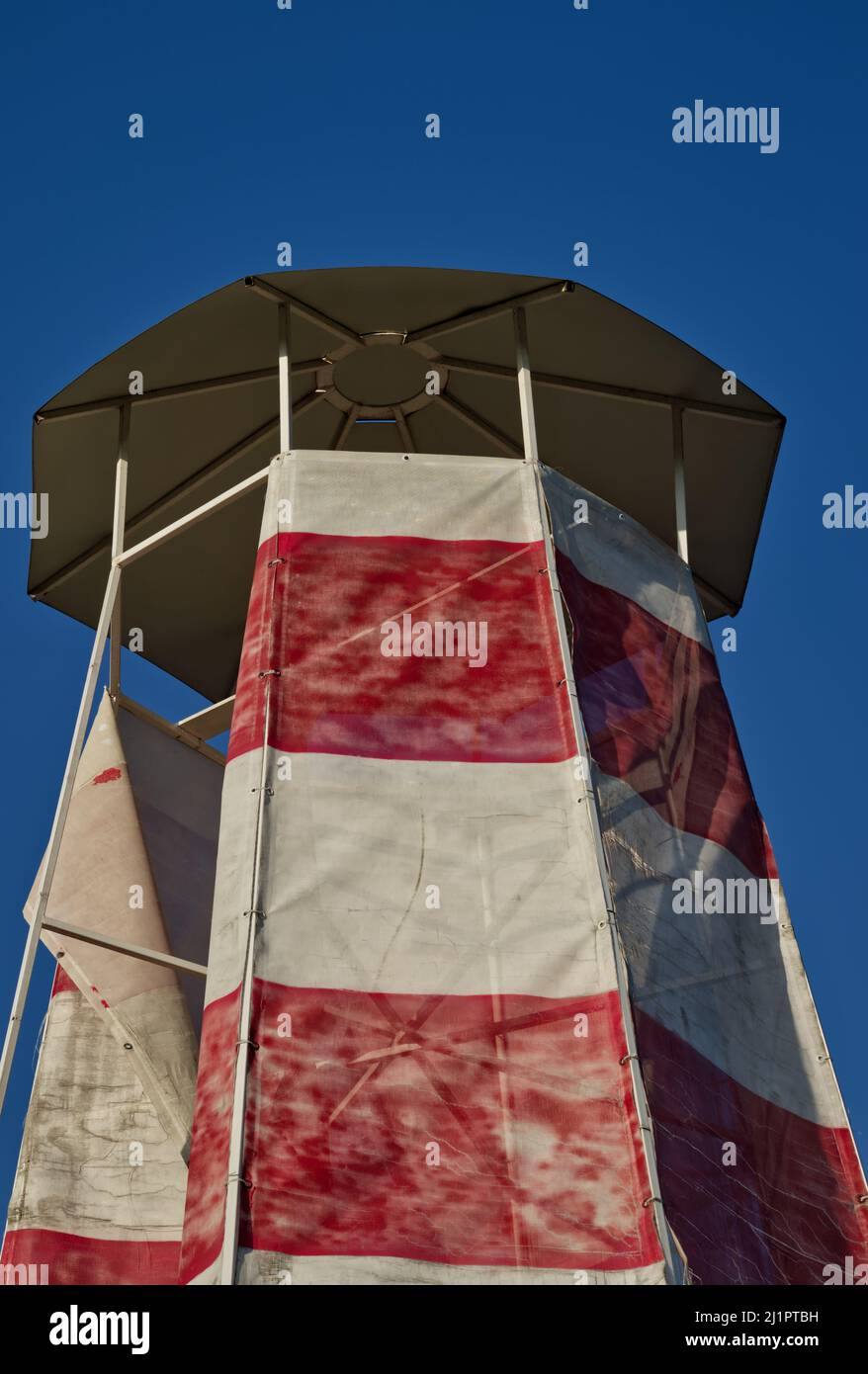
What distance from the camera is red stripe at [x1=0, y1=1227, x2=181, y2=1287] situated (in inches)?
923

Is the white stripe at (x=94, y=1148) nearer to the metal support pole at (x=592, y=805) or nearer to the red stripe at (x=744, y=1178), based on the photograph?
the metal support pole at (x=592, y=805)

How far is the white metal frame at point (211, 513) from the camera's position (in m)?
18.2

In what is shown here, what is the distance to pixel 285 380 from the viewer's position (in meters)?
22.9

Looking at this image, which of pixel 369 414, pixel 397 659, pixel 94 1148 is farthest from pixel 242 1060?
pixel 369 414

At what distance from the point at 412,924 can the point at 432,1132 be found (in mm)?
2088

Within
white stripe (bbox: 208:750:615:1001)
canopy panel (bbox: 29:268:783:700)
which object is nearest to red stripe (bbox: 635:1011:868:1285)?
white stripe (bbox: 208:750:615:1001)

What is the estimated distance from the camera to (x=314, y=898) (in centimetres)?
1930

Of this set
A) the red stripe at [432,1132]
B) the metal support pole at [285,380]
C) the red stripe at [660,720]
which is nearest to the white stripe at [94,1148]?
the red stripe at [432,1132]

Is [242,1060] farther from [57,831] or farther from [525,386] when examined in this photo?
[525,386]

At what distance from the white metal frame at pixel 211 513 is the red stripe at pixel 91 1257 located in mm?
4290

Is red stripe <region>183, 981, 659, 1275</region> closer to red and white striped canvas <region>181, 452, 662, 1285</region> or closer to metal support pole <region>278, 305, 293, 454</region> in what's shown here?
red and white striped canvas <region>181, 452, 662, 1285</region>

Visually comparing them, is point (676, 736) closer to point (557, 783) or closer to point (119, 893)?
point (557, 783)

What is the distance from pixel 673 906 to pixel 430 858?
2745mm
